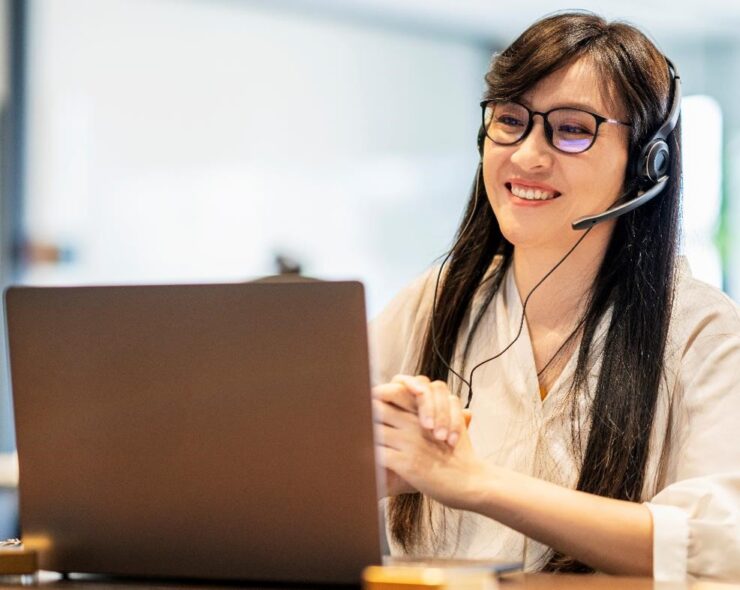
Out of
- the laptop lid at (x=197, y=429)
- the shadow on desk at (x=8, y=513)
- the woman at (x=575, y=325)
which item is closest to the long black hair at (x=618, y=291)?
the woman at (x=575, y=325)

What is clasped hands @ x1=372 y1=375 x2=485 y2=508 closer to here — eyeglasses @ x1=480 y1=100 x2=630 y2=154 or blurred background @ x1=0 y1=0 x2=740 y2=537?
eyeglasses @ x1=480 y1=100 x2=630 y2=154

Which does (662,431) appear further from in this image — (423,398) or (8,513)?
(8,513)

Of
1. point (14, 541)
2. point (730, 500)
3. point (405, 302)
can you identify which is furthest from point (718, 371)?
point (14, 541)

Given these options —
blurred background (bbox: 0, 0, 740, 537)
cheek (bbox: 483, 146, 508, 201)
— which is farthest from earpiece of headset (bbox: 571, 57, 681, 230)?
blurred background (bbox: 0, 0, 740, 537)

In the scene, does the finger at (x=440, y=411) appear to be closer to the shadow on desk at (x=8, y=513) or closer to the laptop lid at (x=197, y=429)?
the laptop lid at (x=197, y=429)

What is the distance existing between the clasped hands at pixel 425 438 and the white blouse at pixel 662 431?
25 centimetres

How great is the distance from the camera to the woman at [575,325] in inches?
62.3

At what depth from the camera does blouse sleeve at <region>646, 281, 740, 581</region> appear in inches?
55.4

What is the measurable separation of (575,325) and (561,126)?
292 millimetres

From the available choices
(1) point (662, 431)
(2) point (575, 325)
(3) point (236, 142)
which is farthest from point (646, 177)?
(3) point (236, 142)

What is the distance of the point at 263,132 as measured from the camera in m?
5.39

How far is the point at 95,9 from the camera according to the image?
485cm

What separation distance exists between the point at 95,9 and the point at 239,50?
2.29ft

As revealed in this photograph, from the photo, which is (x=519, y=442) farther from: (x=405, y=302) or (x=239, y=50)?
(x=239, y=50)
